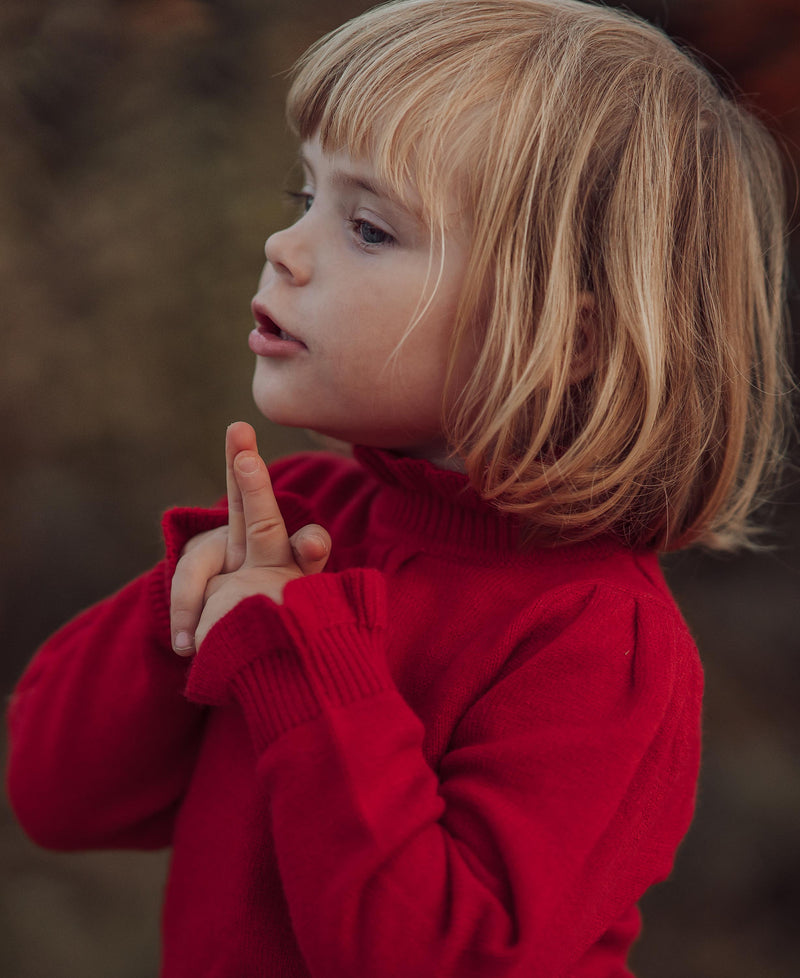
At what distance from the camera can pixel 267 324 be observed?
69 cm

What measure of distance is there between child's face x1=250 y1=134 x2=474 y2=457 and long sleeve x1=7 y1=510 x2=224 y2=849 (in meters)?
0.18

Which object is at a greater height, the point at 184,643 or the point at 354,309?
the point at 354,309

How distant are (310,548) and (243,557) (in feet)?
0.18

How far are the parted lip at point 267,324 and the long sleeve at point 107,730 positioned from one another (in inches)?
7.5

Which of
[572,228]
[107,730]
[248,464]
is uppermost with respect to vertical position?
[572,228]

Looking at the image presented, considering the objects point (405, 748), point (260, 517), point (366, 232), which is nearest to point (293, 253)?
A: point (366, 232)

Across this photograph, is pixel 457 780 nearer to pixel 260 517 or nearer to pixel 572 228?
pixel 260 517

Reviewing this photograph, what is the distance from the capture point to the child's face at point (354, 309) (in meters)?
0.64

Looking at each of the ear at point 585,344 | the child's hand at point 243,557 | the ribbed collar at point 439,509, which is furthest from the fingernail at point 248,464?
the ear at point 585,344

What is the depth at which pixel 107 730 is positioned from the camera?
2.51 feet

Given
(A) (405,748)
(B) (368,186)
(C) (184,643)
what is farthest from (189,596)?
(B) (368,186)

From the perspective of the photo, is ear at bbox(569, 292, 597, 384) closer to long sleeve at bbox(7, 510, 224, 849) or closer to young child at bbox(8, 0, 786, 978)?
young child at bbox(8, 0, 786, 978)

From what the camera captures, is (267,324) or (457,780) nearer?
(457,780)

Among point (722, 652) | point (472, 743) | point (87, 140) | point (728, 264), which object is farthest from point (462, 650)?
point (87, 140)
